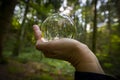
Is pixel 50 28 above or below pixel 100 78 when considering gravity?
above

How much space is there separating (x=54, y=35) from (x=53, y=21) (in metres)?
0.11

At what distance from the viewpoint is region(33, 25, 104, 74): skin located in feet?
3.86

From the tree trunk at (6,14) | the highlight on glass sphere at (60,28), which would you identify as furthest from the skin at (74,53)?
the tree trunk at (6,14)

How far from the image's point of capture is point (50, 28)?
1.80 m

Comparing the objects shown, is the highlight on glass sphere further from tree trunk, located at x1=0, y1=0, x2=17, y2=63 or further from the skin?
tree trunk, located at x1=0, y1=0, x2=17, y2=63

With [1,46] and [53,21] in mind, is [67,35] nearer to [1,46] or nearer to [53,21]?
[53,21]

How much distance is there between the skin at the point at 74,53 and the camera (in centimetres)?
118

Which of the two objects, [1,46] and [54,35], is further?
[1,46]

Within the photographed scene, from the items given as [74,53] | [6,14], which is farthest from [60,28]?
[6,14]

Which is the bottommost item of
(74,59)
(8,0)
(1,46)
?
(1,46)

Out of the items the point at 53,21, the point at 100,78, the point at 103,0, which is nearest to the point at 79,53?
the point at 100,78

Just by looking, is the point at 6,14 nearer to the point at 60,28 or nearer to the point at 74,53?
the point at 60,28

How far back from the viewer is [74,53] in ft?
4.21

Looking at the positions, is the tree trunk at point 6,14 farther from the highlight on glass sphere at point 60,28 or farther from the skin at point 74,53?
the skin at point 74,53
